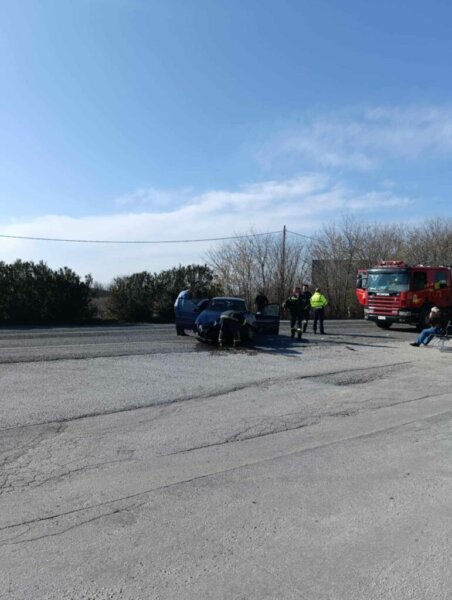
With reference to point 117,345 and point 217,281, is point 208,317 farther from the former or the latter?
point 217,281

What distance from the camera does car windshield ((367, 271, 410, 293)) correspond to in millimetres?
21984

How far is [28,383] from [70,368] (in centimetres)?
163

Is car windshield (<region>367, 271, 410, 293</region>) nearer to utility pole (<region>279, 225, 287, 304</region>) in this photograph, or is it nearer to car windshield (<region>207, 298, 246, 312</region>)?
car windshield (<region>207, 298, 246, 312</region>)

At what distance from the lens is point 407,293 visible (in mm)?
21672

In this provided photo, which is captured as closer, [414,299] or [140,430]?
[140,430]

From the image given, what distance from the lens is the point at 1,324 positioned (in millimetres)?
28391

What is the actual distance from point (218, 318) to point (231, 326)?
0.73m

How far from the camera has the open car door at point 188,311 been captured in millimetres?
17359

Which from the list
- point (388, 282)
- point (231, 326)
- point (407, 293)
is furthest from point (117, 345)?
point (388, 282)

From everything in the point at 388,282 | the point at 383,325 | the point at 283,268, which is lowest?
the point at 383,325

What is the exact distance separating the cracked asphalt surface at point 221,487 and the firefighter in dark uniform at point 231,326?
14.2 feet

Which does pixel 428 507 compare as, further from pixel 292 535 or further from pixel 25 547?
pixel 25 547

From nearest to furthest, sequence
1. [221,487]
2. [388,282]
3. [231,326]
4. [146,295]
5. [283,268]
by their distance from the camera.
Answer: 1. [221,487]
2. [231,326]
3. [388,282]
4. [146,295]
5. [283,268]

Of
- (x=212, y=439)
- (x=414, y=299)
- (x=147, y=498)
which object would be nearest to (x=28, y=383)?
(x=212, y=439)
